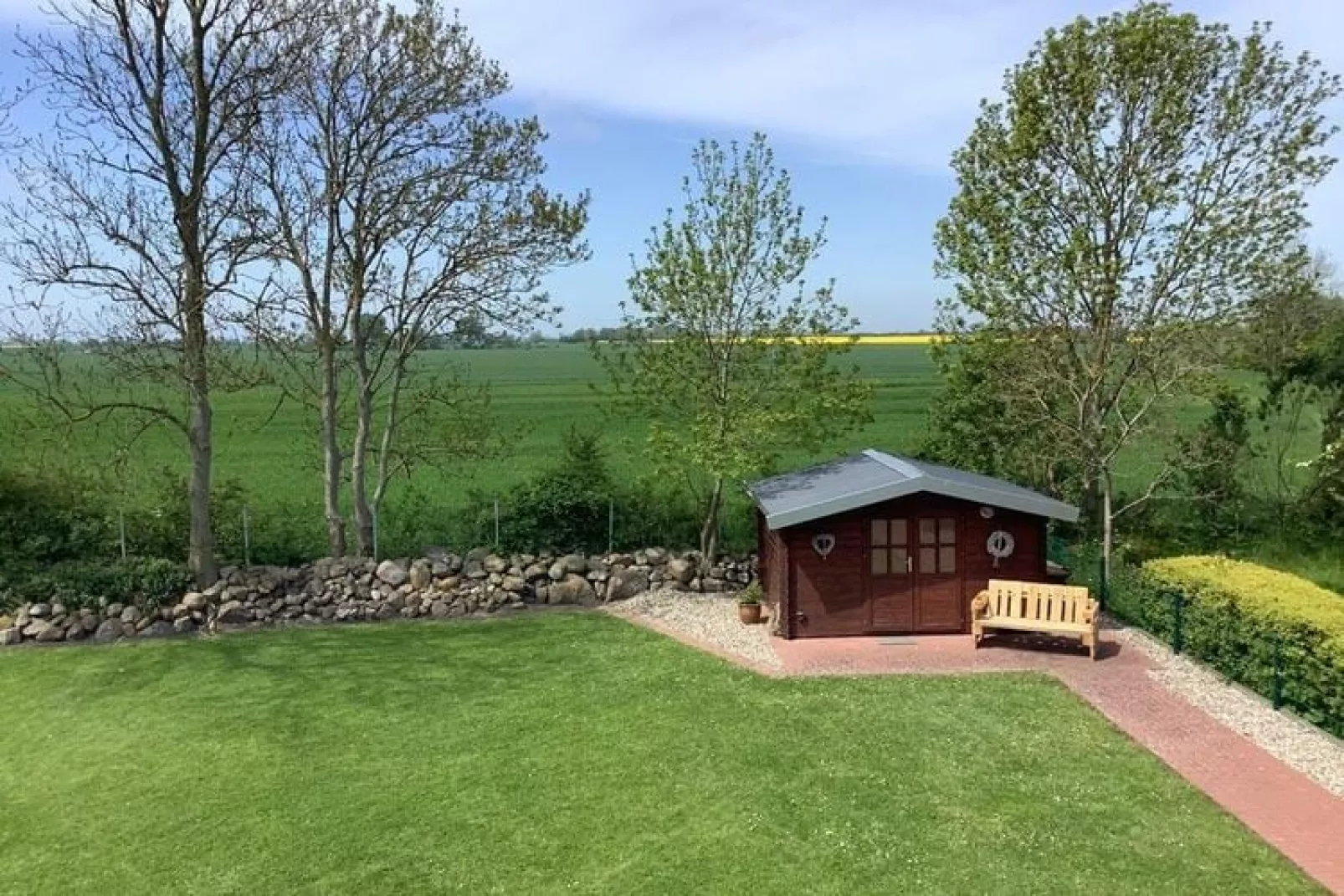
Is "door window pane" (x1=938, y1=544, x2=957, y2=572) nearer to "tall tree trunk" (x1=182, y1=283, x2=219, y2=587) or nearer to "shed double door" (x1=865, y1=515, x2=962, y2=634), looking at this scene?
"shed double door" (x1=865, y1=515, x2=962, y2=634)

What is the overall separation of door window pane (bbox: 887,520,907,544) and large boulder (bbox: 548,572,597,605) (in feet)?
17.0

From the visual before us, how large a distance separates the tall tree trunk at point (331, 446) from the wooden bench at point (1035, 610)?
10510mm

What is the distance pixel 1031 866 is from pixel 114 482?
51.7ft

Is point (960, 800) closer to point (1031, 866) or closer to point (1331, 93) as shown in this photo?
point (1031, 866)

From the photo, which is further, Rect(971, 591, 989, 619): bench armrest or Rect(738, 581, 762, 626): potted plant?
Rect(738, 581, 762, 626): potted plant

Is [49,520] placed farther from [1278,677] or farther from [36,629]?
[1278,677]

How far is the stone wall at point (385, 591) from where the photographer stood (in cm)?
1437

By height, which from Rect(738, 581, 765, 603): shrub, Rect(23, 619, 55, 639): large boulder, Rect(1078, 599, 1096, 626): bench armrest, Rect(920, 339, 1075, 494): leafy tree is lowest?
Rect(23, 619, 55, 639): large boulder

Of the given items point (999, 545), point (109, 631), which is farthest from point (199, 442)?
point (999, 545)

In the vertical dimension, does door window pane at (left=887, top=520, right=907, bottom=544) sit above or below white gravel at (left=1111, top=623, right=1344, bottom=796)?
above

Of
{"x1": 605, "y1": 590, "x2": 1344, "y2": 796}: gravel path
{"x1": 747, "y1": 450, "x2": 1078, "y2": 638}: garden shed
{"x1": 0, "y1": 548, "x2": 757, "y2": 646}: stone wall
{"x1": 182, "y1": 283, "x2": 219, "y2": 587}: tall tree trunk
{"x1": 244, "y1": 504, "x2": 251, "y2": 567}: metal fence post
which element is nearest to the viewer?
{"x1": 605, "y1": 590, "x2": 1344, "y2": 796}: gravel path

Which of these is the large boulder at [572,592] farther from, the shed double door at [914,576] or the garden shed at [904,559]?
the shed double door at [914,576]

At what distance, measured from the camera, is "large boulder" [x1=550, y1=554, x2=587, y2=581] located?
53.2 feet

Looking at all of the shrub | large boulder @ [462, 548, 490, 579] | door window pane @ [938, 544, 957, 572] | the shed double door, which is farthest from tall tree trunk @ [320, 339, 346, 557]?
door window pane @ [938, 544, 957, 572]
